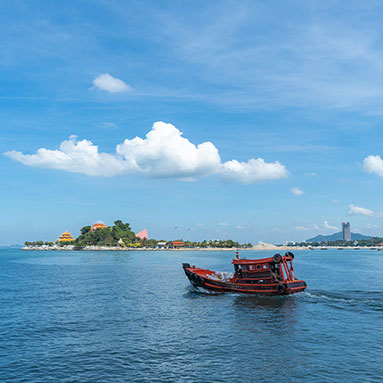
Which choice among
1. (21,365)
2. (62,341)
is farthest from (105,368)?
(62,341)

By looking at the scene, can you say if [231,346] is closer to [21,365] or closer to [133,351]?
[133,351]

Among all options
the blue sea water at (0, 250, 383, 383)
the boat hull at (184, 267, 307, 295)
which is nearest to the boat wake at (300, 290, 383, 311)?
the blue sea water at (0, 250, 383, 383)

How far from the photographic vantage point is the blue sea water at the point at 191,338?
895 inches

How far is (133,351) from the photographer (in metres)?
26.8

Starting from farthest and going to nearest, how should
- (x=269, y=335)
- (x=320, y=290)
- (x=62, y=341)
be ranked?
(x=320, y=290) < (x=269, y=335) < (x=62, y=341)

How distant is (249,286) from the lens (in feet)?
169

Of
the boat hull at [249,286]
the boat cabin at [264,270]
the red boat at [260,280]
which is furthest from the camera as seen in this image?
the boat cabin at [264,270]

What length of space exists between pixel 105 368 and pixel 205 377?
6.90 metres

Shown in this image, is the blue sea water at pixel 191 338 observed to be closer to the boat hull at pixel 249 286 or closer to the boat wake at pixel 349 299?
the boat wake at pixel 349 299

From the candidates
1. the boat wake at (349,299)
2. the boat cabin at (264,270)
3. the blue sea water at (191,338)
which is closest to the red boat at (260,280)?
the boat cabin at (264,270)

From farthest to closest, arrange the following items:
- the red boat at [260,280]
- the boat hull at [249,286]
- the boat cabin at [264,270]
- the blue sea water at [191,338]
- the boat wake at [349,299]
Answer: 1. the boat cabin at [264,270]
2. the red boat at [260,280]
3. the boat hull at [249,286]
4. the boat wake at [349,299]
5. the blue sea water at [191,338]

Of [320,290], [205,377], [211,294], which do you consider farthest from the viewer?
[320,290]

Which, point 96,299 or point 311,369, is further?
point 96,299

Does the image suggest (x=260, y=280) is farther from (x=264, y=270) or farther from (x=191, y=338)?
(x=191, y=338)
